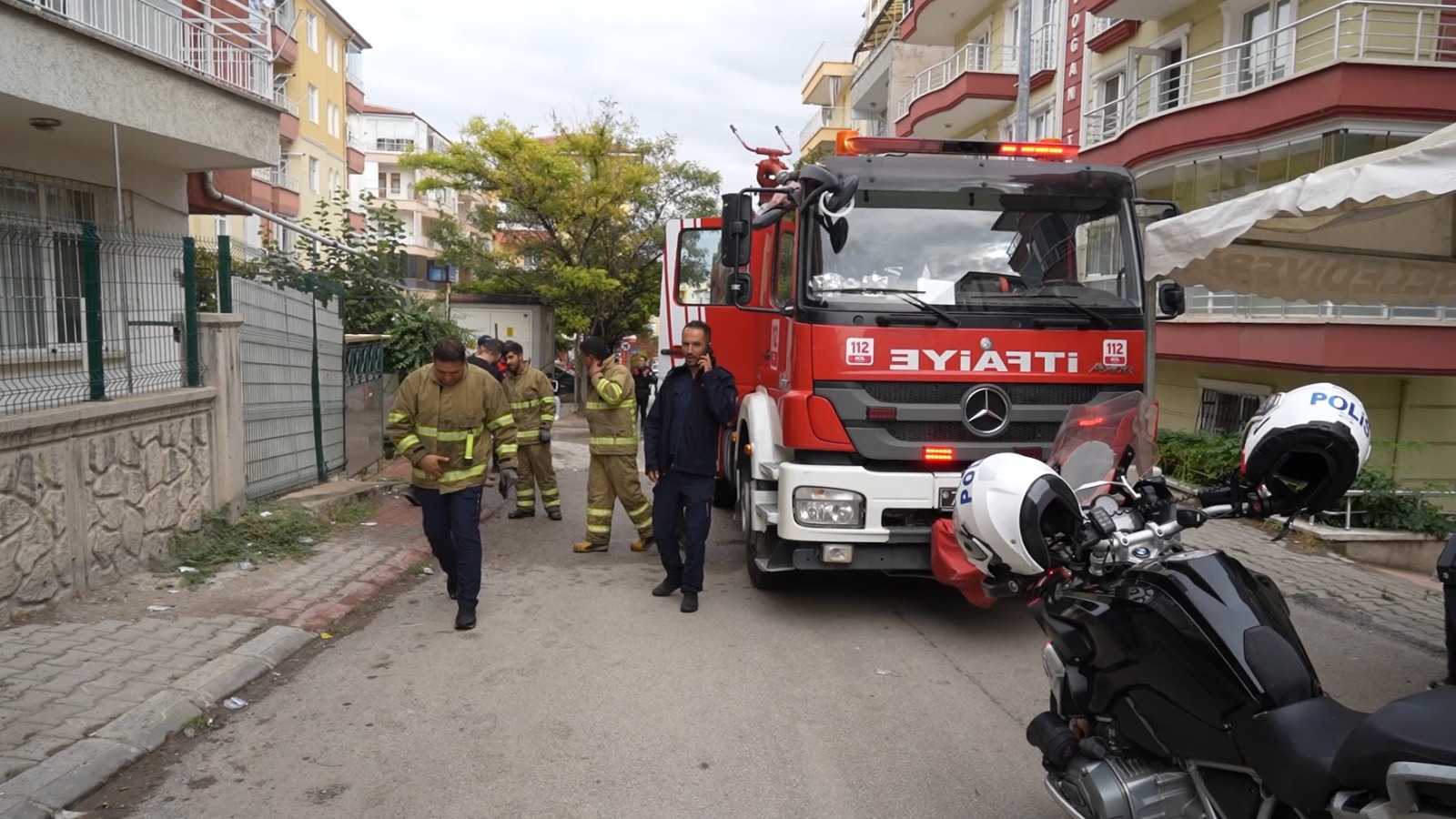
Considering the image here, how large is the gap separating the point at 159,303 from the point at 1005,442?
19.3ft

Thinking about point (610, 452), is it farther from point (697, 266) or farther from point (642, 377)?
point (642, 377)

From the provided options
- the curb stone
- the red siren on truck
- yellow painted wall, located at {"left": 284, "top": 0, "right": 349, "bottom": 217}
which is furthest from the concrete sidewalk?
yellow painted wall, located at {"left": 284, "top": 0, "right": 349, "bottom": 217}

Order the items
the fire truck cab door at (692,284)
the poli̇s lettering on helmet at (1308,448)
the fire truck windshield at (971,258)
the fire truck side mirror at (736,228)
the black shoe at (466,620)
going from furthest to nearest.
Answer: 1. the fire truck cab door at (692,284)
2. the fire truck side mirror at (736,228)
3. the black shoe at (466,620)
4. the fire truck windshield at (971,258)
5. the poli̇s lettering on helmet at (1308,448)

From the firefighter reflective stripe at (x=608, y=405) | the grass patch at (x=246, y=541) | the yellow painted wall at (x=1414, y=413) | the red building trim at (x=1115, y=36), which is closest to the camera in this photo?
the grass patch at (x=246, y=541)

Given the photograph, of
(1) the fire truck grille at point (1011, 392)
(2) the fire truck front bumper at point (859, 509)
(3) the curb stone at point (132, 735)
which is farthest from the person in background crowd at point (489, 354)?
(1) the fire truck grille at point (1011, 392)

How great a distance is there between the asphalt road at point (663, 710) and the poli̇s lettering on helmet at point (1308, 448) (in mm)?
1615

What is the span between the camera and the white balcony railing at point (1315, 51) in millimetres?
11781

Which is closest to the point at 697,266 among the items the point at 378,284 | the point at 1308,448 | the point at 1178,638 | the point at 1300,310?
the point at 378,284

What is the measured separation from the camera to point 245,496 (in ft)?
27.5

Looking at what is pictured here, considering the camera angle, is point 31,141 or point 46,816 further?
point 31,141

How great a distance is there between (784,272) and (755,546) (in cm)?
184

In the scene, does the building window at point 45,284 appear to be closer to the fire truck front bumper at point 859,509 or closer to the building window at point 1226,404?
the fire truck front bumper at point 859,509

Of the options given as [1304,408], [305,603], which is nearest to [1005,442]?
[1304,408]

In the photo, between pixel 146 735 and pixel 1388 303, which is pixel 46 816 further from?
pixel 1388 303
